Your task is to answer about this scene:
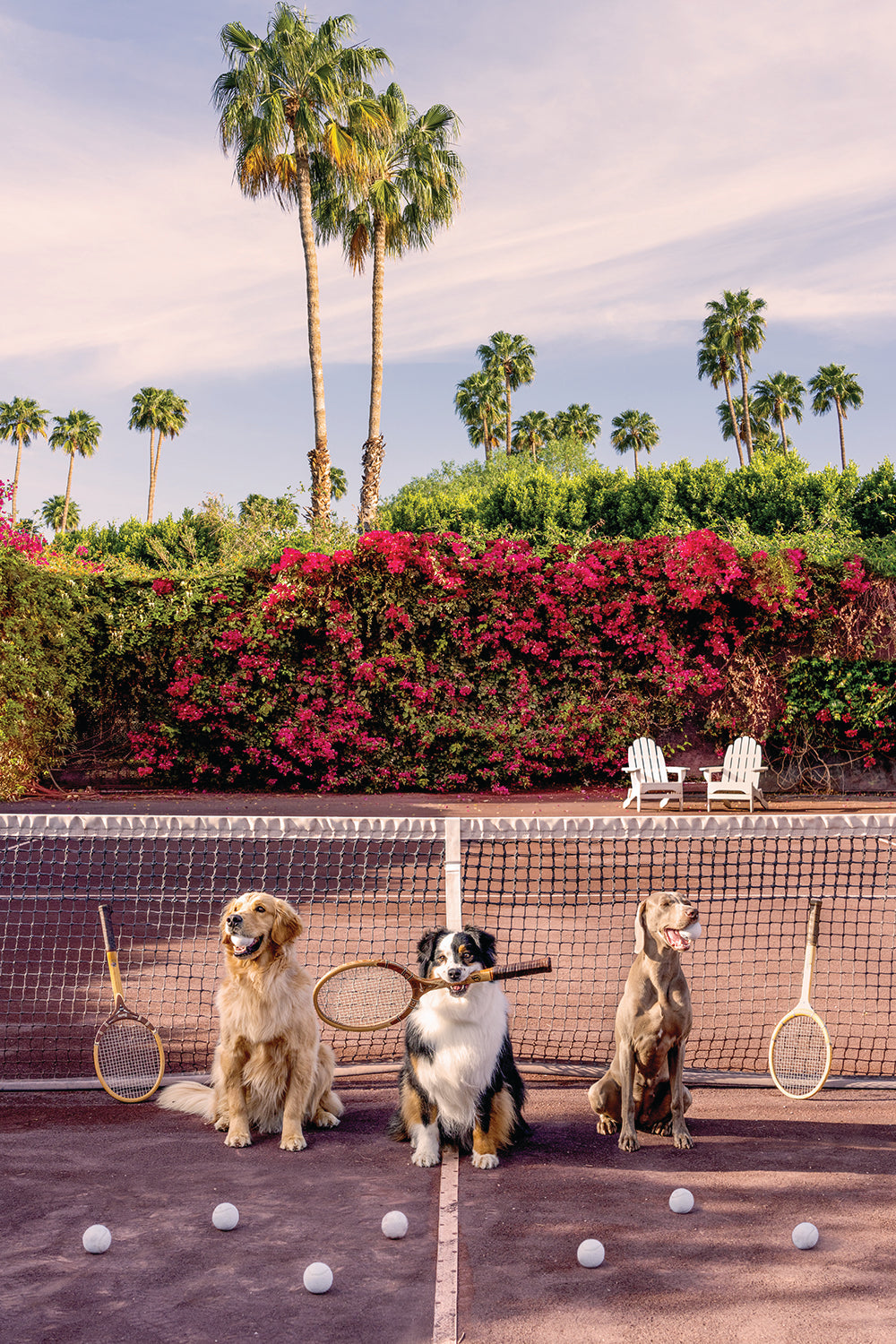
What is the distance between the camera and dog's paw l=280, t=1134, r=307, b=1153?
4652 millimetres

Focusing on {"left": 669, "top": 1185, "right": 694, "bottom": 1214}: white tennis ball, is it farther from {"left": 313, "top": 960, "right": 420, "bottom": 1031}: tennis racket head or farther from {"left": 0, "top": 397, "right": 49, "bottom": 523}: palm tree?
{"left": 0, "top": 397, "right": 49, "bottom": 523}: palm tree

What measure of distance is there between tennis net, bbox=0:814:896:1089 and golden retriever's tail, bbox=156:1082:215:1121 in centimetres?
39

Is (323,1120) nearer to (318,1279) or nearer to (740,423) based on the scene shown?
(318,1279)

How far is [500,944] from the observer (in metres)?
7.59

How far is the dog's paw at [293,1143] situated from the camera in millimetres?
4652

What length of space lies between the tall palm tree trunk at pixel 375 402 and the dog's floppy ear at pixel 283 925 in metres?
23.3

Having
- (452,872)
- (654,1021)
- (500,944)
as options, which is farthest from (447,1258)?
(500,944)

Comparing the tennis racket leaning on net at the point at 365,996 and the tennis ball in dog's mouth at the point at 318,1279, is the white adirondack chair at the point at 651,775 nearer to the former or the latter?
the tennis racket leaning on net at the point at 365,996

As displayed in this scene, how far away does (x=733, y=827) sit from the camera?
205 inches

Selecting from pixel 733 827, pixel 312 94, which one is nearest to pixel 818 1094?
pixel 733 827

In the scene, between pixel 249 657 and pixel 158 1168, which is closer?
pixel 158 1168

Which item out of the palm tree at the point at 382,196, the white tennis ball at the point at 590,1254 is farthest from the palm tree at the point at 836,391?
the white tennis ball at the point at 590,1254

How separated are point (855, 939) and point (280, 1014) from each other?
5.12m

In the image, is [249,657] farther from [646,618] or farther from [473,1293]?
[473,1293]
